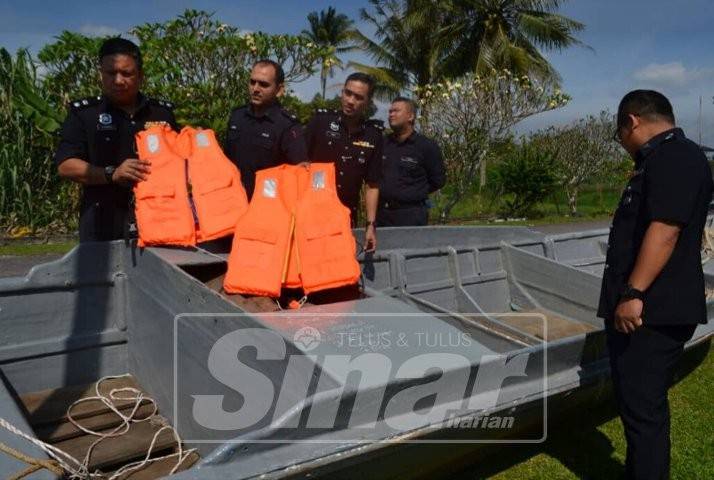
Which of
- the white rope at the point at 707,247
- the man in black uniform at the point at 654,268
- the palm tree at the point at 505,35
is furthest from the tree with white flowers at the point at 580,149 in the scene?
the man in black uniform at the point at 654,268

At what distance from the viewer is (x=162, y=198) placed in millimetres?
3471

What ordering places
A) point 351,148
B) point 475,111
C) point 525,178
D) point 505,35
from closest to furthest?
point 351,148, point 475,111, point 525,178, point 505,35

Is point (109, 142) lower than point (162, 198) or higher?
higher

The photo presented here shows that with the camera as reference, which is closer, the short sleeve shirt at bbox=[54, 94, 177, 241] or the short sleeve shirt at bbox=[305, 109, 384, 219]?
the short sleeve shirt at bbox=[54, 94, 177, 241]

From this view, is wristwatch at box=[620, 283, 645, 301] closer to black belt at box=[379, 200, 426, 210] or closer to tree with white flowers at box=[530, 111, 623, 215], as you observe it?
black belt at box=[379, 200, 426, 210]

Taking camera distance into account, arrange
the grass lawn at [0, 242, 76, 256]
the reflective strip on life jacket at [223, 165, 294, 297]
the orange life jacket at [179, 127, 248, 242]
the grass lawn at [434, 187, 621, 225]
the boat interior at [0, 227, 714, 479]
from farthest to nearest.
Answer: the grass lawn at [434, 187, 621, 225] → the grass lawn at [0, 242, 76, 256] → the orange life jacket at [179, 127, 248, 242] → the reflective strip on life jacket at [223, 165, 294, 297] → the boat interior at [0, 227, 714, 479]

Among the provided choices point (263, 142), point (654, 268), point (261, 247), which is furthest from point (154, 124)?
point (654, 268)

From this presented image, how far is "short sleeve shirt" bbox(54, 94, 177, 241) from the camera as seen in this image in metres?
3.59

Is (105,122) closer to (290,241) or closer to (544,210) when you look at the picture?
(290,241)

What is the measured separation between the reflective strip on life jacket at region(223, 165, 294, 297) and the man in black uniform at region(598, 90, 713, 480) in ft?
5.34

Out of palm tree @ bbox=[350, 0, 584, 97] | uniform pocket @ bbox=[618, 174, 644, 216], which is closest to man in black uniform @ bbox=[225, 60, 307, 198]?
uniform pocket @ bbox=[618, 174, 644, 216]

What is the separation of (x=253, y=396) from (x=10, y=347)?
1381 mm

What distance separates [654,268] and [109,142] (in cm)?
289

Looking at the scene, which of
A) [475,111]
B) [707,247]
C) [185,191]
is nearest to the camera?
[185,191]
